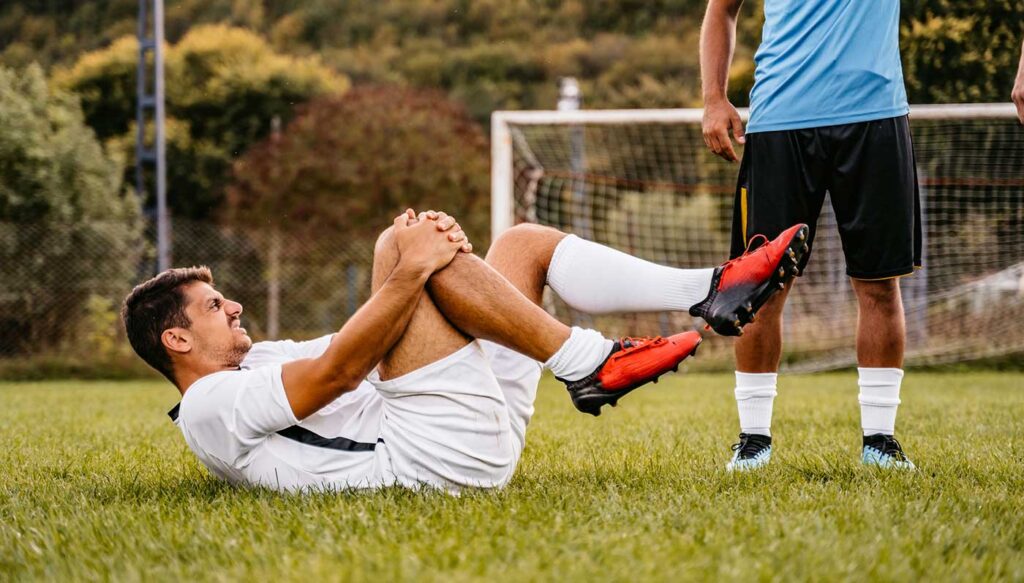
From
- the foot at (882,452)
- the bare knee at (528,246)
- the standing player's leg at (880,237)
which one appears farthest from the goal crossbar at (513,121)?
the bare knee at (528,246)

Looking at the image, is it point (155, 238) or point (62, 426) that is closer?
point (62, 426)

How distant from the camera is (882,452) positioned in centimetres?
315

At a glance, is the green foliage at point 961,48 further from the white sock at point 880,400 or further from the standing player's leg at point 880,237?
the white sock at point 880,400

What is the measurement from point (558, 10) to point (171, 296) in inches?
1021

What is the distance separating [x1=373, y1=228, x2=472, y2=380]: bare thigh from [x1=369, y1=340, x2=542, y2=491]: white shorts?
2 centimetres

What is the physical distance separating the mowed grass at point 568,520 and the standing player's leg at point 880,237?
0.66ft

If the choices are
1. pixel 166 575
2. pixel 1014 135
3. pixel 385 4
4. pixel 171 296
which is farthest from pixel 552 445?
pixel 385 4

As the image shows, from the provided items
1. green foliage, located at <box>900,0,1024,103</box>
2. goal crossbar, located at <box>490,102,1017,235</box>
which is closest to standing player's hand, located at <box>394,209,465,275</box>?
green foliage, located at <box>900,0,1024,103</box>

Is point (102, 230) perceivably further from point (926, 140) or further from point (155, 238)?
point (926, 140)

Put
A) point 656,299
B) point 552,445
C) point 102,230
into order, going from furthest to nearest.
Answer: point 102,230
point 552,445
point 656,299

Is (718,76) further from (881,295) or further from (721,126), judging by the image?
(881,295)

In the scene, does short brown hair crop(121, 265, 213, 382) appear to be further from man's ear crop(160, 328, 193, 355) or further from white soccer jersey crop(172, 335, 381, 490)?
white soccer jersey crop(172, 335, 381, 490)

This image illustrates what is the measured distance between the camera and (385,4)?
97.9 ft

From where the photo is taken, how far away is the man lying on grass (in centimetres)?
239
